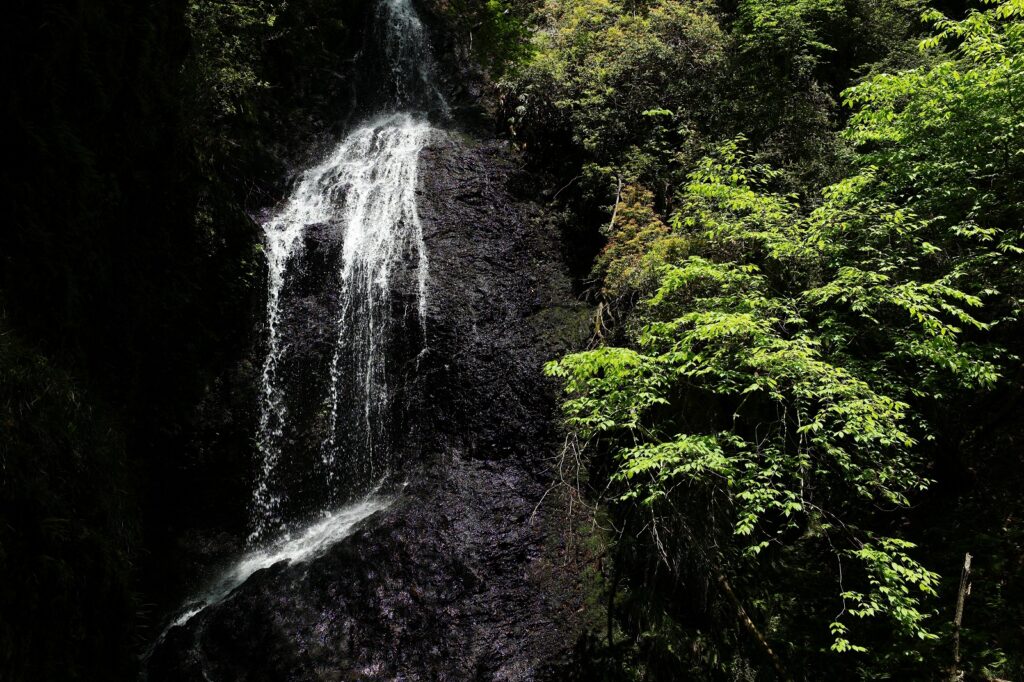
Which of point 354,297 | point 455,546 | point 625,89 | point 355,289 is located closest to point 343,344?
point 354,297

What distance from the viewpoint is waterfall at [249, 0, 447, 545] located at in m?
8.77

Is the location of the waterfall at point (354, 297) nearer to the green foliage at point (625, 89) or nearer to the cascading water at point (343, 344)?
the cascading water at point (343, 344)

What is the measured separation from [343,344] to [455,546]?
379 cm

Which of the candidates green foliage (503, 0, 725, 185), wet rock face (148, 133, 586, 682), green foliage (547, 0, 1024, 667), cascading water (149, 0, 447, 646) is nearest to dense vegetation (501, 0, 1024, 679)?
green foliage (547, 0, 1024, 667)

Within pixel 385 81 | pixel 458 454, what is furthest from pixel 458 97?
pixel 458 454

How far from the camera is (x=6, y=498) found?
442 cm

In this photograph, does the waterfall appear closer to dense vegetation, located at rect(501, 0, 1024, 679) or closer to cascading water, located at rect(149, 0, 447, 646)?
cascading water, located at rect(149, 0, 447, 646)

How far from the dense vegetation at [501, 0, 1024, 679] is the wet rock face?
940 millimetres

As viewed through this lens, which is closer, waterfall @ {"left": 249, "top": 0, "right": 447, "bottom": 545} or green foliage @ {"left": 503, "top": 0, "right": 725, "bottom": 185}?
waterfall @ {"left": 249, "top": 0, "right": 447, "bottom": 545}

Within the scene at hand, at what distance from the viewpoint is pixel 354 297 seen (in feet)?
32.1

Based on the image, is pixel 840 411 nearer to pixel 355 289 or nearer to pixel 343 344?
pixel 343 344

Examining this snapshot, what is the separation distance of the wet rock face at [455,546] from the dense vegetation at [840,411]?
94cm

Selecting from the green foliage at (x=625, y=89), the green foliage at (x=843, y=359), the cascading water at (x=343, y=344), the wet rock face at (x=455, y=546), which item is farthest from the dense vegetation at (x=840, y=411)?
the cascading water at (x=343, y=344)

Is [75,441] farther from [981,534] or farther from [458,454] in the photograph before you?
[981,534]
